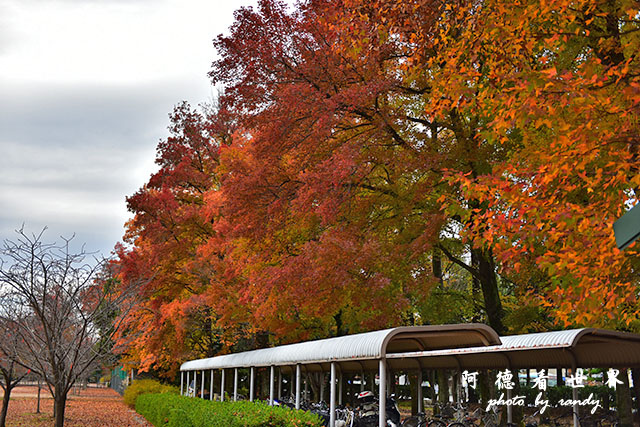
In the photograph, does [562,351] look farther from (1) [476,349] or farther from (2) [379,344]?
(2) [379,344]

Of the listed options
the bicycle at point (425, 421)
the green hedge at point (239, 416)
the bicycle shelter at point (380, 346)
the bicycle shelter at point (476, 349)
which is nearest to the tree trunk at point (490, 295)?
the bicycle shelter at point (476, 349)

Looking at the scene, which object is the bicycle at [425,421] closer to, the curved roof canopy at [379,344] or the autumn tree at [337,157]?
the curved roof canopy at [379,344]

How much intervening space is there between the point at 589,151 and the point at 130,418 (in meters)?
26.2

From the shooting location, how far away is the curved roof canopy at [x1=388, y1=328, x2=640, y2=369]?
9859 millimetres

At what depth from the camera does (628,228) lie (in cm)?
437

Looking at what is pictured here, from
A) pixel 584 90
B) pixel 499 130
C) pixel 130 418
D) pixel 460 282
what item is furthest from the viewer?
pixel 460 282

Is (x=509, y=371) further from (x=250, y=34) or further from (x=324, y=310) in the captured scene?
(x=250, y=34)

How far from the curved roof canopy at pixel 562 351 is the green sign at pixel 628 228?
5519mm

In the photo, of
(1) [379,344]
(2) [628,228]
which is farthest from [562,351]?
(2) [628,228]

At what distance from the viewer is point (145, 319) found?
30.8m

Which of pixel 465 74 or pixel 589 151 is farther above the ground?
pixel 465 74

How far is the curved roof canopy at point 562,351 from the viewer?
9.86m

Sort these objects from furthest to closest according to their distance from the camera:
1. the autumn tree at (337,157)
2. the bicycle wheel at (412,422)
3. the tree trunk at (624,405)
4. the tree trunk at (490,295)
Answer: the tree trunk at (624,405)
the tree trunk at (490,295)
the bicycle wheel at (412,422)
the autumn tree at (337,157)

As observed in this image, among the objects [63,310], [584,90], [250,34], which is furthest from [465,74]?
[63,310]
